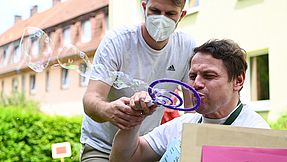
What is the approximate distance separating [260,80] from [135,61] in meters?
4.86

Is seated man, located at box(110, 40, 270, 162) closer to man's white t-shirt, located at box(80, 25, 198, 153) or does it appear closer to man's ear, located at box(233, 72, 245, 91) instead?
man's ear, located at box(233, 72, 245, 91)

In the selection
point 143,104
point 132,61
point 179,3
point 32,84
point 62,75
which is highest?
point 62,75

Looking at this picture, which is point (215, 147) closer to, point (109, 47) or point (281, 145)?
point (281, 145)

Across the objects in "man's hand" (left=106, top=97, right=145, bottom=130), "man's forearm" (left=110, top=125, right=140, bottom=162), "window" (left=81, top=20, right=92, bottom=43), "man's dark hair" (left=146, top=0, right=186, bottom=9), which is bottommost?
"man's forearm" (left=110, top=125, right=140, bottom=162)

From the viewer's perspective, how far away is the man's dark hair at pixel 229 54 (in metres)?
1.31

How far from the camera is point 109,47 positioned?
4.88 ft

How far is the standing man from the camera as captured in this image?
1409mm

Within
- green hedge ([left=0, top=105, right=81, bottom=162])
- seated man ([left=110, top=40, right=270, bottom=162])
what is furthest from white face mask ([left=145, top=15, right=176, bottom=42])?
green hedge ([left=0, top=105, right=81, bottom=162])

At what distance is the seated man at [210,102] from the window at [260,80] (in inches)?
189

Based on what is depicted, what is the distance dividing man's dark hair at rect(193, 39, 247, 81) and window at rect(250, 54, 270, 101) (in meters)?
4.86

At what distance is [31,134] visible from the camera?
5.38 metres

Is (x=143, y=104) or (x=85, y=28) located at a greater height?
(x=85, y=28)

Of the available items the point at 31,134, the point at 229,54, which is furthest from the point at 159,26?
the point at 31,134

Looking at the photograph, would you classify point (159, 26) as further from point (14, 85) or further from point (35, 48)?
point (14, 85)
